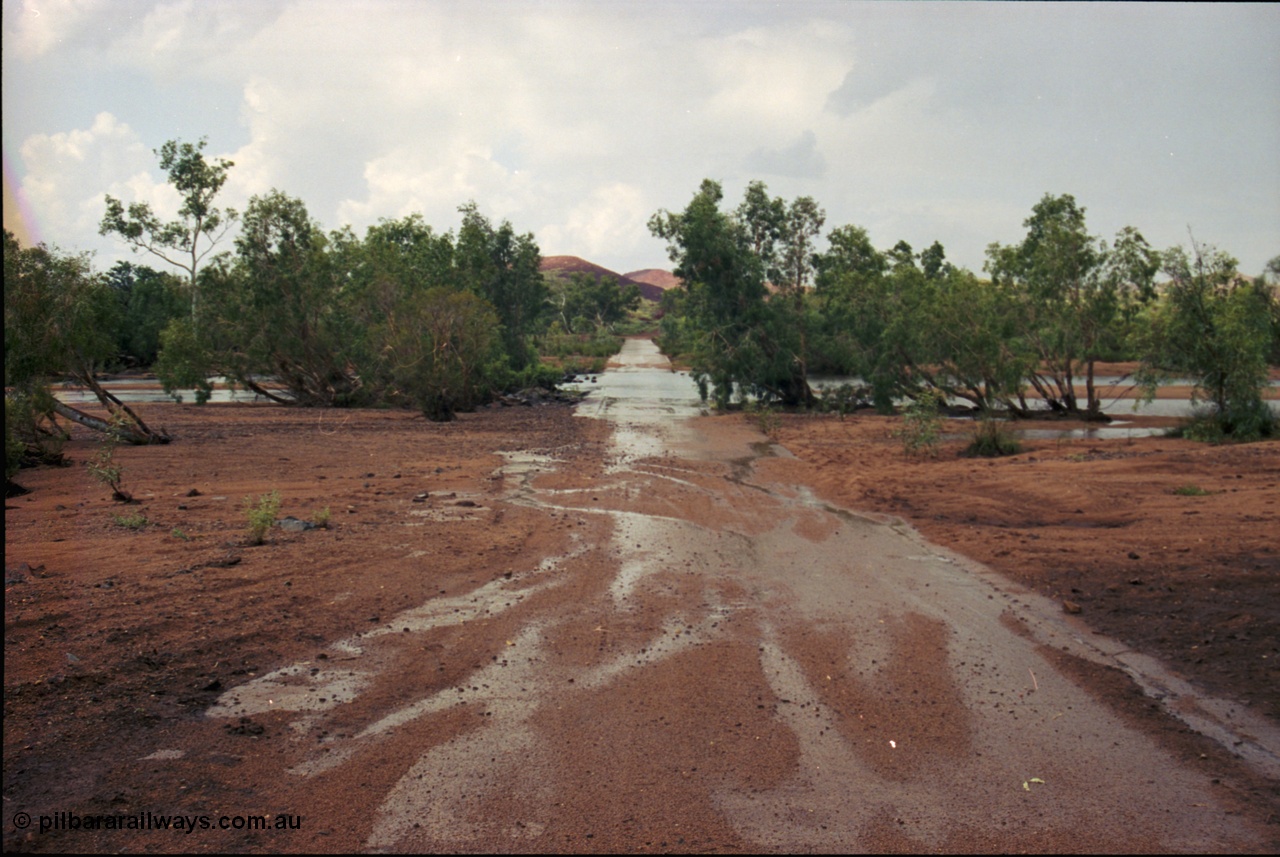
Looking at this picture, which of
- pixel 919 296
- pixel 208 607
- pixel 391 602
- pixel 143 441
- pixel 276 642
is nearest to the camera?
pixel 276 642

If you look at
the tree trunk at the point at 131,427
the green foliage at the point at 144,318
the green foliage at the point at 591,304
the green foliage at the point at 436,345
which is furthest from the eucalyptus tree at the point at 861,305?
the green foliage at the point at 591,304

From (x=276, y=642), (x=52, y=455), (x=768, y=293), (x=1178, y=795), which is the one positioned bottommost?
(x=1178, y=795)

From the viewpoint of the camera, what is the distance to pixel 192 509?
10.3 m

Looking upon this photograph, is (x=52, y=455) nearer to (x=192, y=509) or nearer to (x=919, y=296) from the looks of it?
(x=192, y=509)

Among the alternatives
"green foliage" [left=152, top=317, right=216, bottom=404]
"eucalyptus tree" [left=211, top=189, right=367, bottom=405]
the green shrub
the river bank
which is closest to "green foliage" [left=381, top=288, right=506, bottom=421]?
"eucalyptus tree" [left=211, top=189, right=367, bottom=405]

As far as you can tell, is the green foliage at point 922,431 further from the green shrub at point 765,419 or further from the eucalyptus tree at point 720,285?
the eucalyptus tree at point 720,285

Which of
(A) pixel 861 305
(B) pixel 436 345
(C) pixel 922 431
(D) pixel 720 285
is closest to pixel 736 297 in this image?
(D) pixel 720 285

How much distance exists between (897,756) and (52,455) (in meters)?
14.5

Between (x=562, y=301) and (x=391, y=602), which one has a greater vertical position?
(x=562, y=301)

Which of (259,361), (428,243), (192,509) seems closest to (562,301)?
(428,243)

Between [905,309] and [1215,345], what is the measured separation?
37.1ft

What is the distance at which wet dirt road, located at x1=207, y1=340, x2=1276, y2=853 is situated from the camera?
13.1ft

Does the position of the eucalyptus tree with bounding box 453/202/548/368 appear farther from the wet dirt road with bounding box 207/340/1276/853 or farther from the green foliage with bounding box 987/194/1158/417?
the wet dirt road with bounding box 207/340/1276/853

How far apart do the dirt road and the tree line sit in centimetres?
1898
